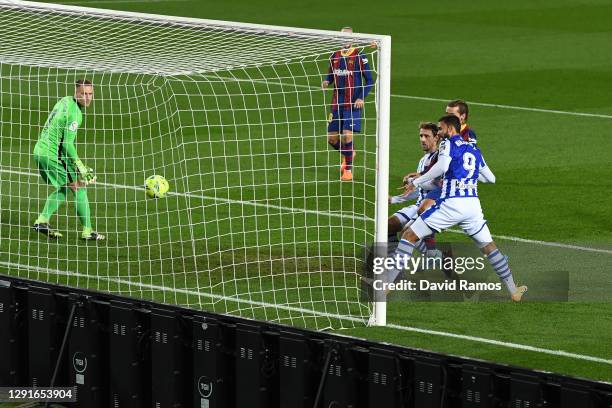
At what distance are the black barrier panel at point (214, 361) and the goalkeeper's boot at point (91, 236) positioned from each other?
5.91 metres

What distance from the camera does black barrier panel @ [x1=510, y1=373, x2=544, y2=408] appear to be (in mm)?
9164

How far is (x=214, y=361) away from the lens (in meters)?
10.5

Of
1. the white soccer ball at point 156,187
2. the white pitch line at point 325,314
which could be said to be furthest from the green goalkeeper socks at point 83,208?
the white pitch line at point 325,314

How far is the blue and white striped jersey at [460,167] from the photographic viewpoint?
13984mm

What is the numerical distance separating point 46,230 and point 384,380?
760 centimetres

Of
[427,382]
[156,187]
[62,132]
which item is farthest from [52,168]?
[427,382]

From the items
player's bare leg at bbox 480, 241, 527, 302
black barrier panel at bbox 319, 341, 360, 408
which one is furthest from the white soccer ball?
black barrier panel at bbox 319, 341, 360, 408

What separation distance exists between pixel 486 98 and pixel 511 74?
2528mm

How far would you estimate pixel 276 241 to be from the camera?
53.5 ft

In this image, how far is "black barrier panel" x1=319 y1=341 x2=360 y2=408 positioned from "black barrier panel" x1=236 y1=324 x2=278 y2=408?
47 centimetres

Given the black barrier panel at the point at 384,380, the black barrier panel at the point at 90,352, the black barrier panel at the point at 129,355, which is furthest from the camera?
the black barrier panel at the point at 90,352

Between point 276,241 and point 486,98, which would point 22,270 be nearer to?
point 276,241

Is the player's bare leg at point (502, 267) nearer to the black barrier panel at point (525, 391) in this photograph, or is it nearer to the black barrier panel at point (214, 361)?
the black barrier panel at point (214, 361)

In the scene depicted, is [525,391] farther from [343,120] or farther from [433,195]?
[343,120]
